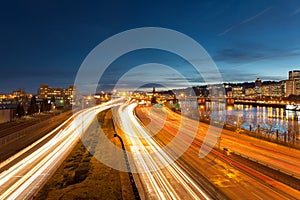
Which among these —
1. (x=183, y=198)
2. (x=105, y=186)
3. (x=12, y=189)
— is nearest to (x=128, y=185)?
(x=105, y=186)

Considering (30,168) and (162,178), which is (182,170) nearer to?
(162,178)

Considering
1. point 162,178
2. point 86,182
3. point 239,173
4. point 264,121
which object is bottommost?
point 264,121

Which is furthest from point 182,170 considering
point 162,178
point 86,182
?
point 86,182

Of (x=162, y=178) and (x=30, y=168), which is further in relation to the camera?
(x=30, y=168)

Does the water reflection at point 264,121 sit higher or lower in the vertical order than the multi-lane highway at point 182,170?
lower

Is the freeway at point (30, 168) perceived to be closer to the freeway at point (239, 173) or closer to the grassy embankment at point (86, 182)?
the grassy embankment at point (86, 182)

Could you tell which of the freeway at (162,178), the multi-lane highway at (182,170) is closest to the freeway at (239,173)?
the multi-lane highway at (182,170)

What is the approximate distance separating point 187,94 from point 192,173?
540ft

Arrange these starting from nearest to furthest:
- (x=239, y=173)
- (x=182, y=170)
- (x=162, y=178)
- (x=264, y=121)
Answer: (x=162, y=178), (x=239, y=173), (x=182, y=170), (x=264, y=121)


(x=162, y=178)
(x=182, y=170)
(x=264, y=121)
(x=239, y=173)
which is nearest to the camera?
(x=162, y=178)

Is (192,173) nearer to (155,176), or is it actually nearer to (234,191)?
(155,176)

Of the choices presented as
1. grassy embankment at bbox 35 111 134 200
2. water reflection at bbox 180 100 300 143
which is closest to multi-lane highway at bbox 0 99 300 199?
grassy embankment at bbox 35 111 134 200

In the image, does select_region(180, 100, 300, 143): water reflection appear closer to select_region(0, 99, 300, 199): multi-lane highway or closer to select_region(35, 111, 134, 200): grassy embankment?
select_region(0, 99, 300, 199): multi-lane highway

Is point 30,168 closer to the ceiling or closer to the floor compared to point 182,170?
closer to the ceiling
